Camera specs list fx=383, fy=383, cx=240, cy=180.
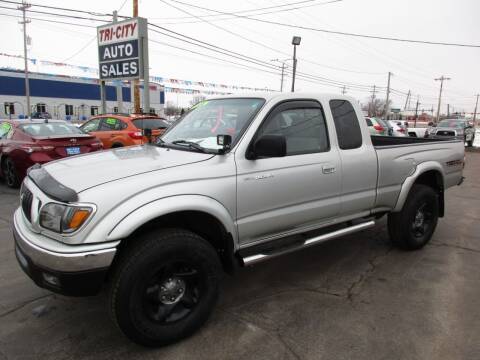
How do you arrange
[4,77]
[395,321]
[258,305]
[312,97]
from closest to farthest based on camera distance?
1. [395,321]
2. [258,305]
3. [312,97]
4. [4,77]

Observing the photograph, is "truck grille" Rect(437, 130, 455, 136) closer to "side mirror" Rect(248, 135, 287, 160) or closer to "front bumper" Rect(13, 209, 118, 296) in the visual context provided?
"side mirror" Rect(248, 135, 287, 160)

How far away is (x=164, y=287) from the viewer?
2768 mm

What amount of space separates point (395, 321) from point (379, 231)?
8.83ft

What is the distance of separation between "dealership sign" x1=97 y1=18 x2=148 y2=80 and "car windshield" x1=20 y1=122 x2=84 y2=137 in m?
5.94

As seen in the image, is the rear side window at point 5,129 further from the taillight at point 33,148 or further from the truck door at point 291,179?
the truck door at point 291,179

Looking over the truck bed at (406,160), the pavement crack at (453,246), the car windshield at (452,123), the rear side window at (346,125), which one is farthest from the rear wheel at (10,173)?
the car windshield at (452,123)

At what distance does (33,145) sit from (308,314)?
21.9 ft

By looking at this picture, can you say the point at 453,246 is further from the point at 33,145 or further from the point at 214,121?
the point at 33,145

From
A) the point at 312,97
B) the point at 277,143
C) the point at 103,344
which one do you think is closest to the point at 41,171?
the point at 103,344

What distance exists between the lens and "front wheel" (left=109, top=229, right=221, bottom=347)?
99.2 inches

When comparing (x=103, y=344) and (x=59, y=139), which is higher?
(x=59, y=139)

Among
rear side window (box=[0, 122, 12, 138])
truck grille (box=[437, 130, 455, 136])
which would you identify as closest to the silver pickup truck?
rear side window (box=[0, 122, 12, 138])

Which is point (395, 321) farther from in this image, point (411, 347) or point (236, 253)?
point (236, 253)

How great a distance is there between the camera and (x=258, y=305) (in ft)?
11.2
